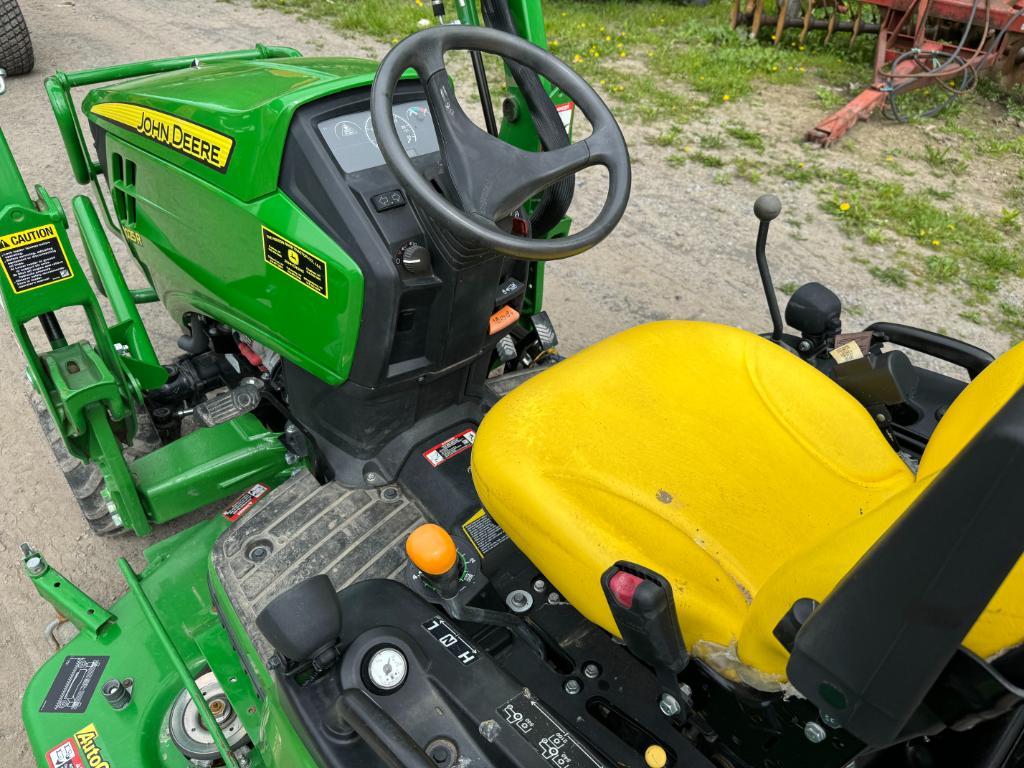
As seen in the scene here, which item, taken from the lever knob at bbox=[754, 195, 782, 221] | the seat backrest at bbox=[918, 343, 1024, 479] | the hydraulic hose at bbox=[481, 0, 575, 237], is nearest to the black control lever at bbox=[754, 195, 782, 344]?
the lever knob at bbox=[754, 195, 782, 221]

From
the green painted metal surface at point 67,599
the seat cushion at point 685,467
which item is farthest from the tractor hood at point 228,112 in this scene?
the green painted metal surface at point 67,599

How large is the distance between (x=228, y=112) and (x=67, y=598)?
1.28m

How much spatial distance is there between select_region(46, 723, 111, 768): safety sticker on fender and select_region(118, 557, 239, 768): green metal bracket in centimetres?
22

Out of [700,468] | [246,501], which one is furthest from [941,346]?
[246,501]

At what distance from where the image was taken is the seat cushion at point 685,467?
54.5 inches

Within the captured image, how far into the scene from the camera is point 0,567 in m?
2.46

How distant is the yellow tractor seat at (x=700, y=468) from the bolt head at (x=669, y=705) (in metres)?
0.11

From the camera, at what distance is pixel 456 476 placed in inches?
81.0

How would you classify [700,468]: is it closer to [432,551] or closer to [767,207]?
[432,551]

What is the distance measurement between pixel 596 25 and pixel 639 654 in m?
6.52

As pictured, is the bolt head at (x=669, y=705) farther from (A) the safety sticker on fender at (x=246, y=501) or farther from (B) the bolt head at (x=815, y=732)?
(A) the safety sticker on fender at (x=246, y=501)

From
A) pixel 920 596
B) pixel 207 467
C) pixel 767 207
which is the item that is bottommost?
pixel 207 467

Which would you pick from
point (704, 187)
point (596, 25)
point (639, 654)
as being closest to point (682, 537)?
point (639, 654)

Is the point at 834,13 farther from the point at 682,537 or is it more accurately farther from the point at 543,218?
the point at 682,537
